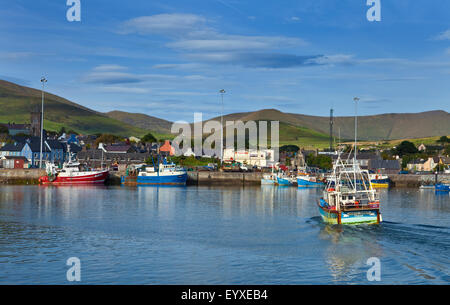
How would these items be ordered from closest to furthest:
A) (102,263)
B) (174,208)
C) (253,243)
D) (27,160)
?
(102,263) < (253,243) < (174,208) < (27,160)

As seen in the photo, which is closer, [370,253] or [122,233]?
[370,253]

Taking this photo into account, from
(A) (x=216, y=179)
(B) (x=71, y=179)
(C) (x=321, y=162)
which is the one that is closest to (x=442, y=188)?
(A) (x=216, y=179)

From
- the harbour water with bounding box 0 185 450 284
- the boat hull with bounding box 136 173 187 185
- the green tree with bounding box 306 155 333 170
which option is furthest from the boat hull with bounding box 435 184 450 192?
the green tree with bounding box 306 155 333 170

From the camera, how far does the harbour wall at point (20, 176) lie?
338ft

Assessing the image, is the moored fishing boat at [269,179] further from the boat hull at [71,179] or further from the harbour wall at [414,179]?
the boat hull at [71,179]

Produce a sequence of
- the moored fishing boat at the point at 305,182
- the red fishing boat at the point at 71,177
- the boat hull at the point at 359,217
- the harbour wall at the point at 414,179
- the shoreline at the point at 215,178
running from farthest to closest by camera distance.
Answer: the harbour wall at the point at 414,179
the shoreline at the point at 215,178
the moored fishing boat at the point at 305,182
the red fishing boat at the point at 71,177
the boat hull at the point at 359,217

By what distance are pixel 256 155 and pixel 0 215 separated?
434ft

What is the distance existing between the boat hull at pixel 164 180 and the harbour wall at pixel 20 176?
20.5m

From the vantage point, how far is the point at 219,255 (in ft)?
91.1

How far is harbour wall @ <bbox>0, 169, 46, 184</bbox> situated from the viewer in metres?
103

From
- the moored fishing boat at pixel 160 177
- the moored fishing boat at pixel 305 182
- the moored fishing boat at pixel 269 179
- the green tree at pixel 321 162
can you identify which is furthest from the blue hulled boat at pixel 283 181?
the green tree at pixel 321 162
